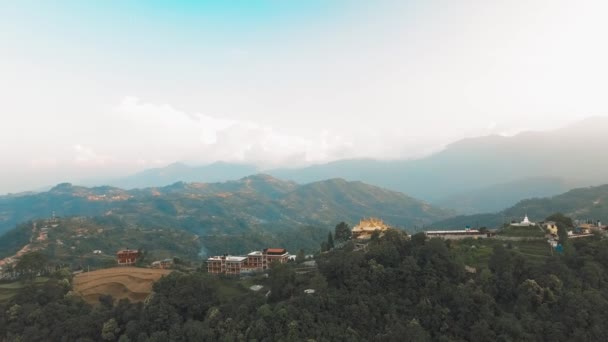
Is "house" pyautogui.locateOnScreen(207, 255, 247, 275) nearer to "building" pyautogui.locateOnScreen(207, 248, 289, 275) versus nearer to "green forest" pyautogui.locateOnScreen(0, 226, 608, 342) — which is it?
"building" pyautogui.locateOnScreen(207, 248, 289, 275)

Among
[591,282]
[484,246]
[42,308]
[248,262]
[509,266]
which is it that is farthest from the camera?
[248,262]

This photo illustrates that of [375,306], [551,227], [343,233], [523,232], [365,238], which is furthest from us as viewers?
[343,233]

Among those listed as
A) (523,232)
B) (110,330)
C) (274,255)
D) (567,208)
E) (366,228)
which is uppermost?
(366,228)

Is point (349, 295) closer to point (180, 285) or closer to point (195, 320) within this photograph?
point (195, 320)

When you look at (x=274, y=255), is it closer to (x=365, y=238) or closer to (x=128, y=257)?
(x=365, y=238)

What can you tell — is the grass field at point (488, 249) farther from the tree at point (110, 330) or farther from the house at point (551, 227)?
the tree at point (110, 330)

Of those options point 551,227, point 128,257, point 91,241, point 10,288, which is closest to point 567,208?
point 551,227

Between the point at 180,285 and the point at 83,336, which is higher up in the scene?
the point at 180,285

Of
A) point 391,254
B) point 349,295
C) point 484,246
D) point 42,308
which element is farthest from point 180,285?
point 484,246
